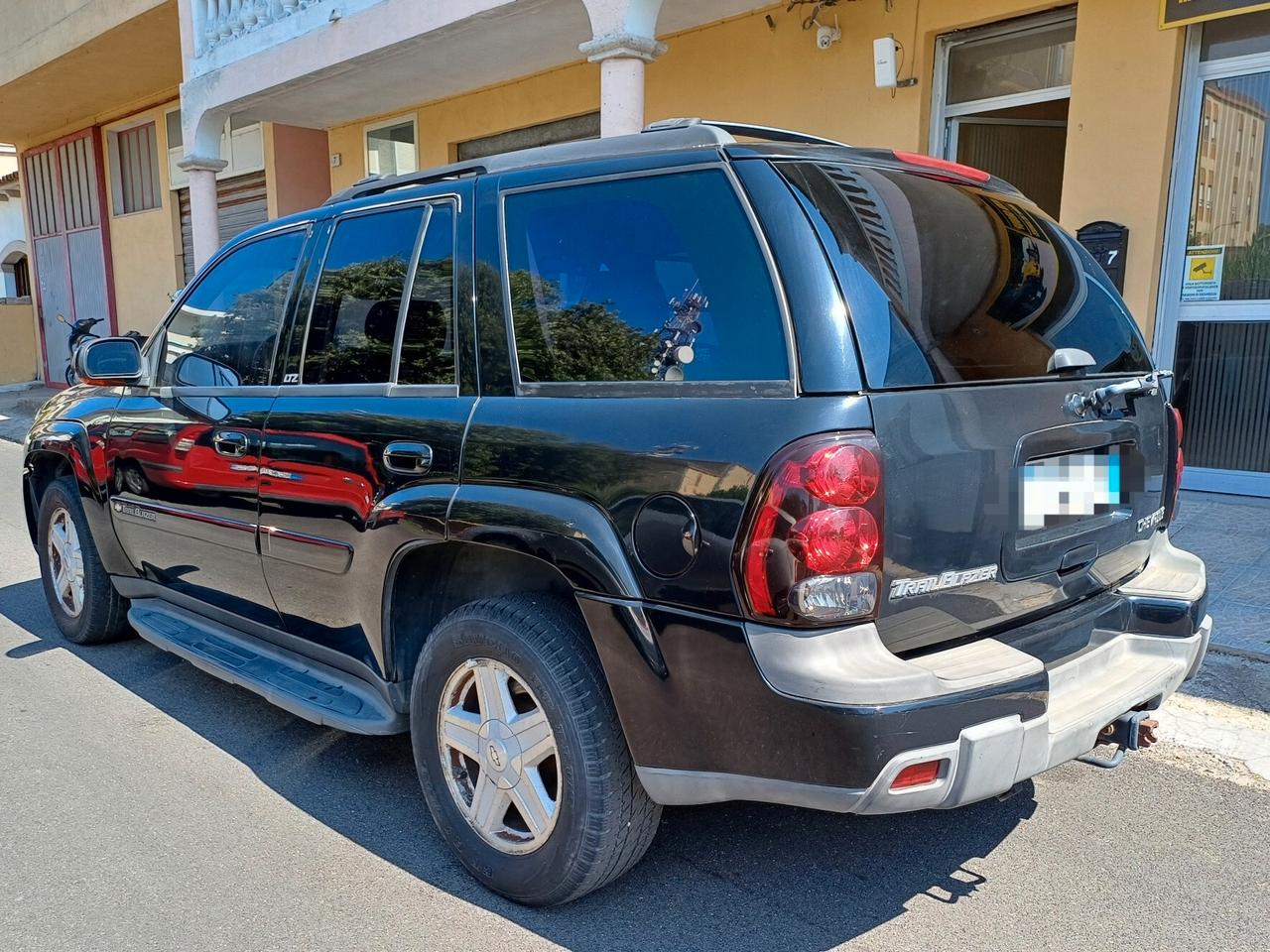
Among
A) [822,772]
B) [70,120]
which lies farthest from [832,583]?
[70,120]

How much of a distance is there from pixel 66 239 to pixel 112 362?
16.3 metres

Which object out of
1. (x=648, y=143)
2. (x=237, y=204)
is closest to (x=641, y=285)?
(x=648, y=143)

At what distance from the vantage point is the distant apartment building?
613cm

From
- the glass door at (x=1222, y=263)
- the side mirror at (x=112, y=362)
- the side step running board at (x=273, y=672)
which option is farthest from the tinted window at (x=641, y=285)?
the glass door at (x=1222, y=263)

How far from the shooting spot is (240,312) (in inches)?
142

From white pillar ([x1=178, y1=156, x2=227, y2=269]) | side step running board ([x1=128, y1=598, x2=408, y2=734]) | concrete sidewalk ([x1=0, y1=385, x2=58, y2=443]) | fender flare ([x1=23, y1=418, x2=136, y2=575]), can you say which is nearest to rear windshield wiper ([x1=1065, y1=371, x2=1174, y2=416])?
side step running board ([x1=128, y1=598, x2=408, y2=734])

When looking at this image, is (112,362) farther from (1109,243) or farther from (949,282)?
(1109,243)

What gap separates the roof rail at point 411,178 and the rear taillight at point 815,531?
140 centimetres

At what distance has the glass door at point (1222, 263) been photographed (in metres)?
6.07

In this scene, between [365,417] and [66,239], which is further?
[66,239]

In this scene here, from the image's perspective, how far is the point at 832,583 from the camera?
1970mm

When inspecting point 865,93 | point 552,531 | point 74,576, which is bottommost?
point 74,576

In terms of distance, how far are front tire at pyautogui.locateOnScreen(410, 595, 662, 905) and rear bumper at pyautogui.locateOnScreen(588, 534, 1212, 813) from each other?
131mm

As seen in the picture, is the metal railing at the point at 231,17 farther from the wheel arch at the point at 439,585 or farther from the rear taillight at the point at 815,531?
the rear taillight at the point at 815,531
